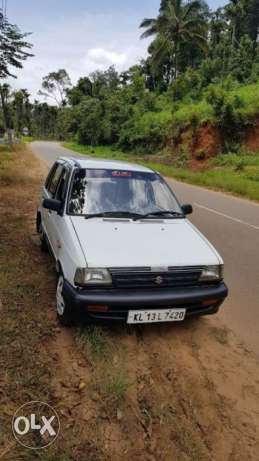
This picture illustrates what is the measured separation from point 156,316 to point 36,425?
56.0 inches

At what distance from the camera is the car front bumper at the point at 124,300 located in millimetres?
3334

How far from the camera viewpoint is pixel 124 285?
11.2ft

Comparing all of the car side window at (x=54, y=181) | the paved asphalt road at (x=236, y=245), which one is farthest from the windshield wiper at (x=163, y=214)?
the car side window at (x=54, y=181)

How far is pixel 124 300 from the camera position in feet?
11.0

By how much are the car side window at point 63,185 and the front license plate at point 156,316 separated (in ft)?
6.10

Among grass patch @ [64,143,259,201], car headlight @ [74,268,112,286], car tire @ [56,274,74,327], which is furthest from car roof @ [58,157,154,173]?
grass patch @ [64,143,259,201]

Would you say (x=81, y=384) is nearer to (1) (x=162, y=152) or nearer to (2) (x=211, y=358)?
(2) (x=211, y=358)

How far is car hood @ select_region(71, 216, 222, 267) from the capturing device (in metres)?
3.46

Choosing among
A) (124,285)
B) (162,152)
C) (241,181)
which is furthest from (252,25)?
(124,285)

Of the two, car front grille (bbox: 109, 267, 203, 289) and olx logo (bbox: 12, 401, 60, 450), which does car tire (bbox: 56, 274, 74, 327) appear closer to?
car front grille (bbox: 109, 267, 203, 289)

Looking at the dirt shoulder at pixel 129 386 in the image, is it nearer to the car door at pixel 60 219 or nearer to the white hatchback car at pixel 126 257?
the white hatchback car at pixel 126 257

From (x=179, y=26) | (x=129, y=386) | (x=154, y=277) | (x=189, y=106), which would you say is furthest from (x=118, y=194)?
(x=179, y=26)

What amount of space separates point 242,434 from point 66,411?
133 cm

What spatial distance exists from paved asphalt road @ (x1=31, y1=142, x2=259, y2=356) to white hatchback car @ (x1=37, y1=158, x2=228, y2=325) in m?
0.75
